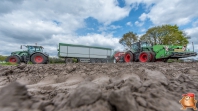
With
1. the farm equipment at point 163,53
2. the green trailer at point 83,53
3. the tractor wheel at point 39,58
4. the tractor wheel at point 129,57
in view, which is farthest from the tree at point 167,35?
the tractor wheel at point 39,58

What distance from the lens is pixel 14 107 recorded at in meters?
1.45

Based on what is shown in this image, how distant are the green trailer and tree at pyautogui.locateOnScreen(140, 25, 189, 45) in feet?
31.9

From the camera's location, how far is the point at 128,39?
1158 inches

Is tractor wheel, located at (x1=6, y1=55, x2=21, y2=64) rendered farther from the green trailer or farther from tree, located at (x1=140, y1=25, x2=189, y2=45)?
tree, located at (x1=140, y1=25, x2=189, y2=45)

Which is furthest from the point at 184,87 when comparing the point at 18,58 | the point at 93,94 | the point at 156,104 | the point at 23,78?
the point at 18,58

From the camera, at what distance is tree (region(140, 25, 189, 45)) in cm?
2239

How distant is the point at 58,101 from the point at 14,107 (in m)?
0.49

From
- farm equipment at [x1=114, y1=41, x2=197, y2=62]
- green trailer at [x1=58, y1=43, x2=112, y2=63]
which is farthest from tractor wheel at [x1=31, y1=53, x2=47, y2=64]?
farm equipment at [x1=114, y1=41, x2=197, y2=62]

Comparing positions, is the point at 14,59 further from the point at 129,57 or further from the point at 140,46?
the point at 140,46

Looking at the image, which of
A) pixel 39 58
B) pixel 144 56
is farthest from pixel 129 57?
pixel 39 58

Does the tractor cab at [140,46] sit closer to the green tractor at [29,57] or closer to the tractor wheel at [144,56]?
the tractor wheel at [144,56]

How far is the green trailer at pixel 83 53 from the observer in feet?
53.1

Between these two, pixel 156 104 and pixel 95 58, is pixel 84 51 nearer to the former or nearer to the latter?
pixel 95 58

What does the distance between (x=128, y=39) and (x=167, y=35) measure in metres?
8.52
